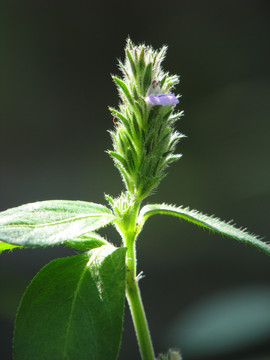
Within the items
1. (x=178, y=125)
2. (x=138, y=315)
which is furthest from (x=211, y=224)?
(x=178, y=125)

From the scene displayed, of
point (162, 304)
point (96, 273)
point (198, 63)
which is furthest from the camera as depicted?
point (198, 63)

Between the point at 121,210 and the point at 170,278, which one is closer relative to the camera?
the point at 121,210

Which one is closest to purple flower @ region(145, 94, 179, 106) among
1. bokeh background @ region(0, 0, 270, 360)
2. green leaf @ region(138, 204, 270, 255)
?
green leaf @ region(138, 204, 270, 255)

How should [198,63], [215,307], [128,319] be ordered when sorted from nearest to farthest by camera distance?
[215,307]
[128,319]
[198,63]

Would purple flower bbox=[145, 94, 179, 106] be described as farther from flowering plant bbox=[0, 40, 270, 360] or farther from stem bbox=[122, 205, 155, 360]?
stem bbox=[122, 205, 155, 360]

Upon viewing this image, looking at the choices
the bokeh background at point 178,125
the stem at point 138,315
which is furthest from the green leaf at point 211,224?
the bokeh background at point 178,125

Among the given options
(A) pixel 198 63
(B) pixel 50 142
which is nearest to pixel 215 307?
(B) pixel 50 142

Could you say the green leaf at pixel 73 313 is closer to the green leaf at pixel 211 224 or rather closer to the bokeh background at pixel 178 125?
the green leaf at pixel 211 224

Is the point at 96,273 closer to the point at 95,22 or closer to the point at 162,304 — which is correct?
the point at 162,304
